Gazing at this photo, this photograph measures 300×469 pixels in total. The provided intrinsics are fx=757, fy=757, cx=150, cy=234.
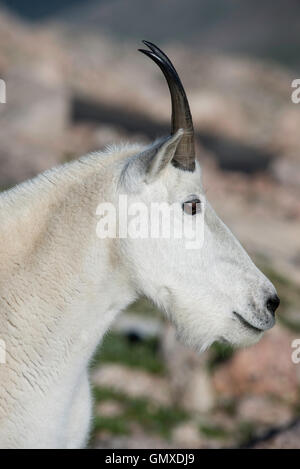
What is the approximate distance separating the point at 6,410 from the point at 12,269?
31.1 inches

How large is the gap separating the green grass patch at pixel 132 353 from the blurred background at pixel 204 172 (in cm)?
3

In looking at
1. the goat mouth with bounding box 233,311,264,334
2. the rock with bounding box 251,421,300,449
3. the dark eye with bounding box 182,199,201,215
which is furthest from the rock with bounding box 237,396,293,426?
the dark eye with bounding box 182,199,201,215

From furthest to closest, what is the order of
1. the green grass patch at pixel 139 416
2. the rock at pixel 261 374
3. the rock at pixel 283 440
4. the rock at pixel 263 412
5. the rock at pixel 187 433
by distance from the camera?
the rock at pixel 261 374 → the rock at pixel 263 412 → the rock at pixel 187 433 → the green grass patch at pixel 139 416 → the rock at pixel 283 440

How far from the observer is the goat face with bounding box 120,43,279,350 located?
429 cm

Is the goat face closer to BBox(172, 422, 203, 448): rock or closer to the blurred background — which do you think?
the blurred background

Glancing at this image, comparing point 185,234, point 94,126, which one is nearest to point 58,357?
point 185,234

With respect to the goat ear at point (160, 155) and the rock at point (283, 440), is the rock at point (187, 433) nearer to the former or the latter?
the rock at point (283, 440)

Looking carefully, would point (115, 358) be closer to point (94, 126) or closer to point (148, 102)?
point (94, 126)

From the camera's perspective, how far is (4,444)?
4.23 metres

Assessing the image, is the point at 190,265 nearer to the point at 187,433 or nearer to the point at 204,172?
the point at 187,433

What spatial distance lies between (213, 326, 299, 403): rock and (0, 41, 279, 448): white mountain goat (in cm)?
682

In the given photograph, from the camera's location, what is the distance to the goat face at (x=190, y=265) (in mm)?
4293

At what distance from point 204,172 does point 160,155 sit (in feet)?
91.3

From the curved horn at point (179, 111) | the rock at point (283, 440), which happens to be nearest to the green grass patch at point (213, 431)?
the rock at point (283, 440)
